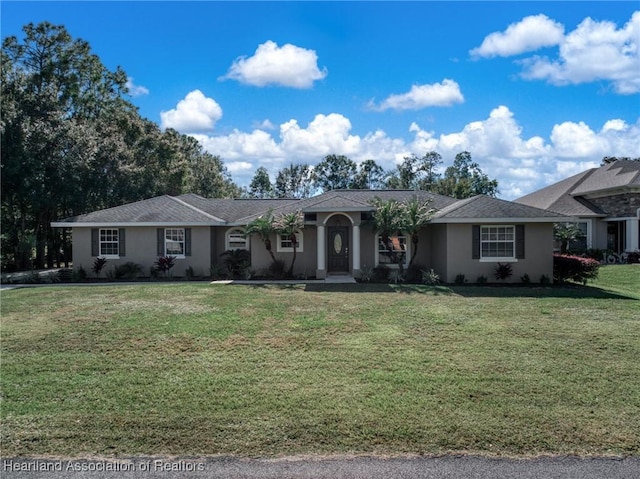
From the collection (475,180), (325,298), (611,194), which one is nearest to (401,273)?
(325,298)

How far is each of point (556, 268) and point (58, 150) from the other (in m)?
24.1

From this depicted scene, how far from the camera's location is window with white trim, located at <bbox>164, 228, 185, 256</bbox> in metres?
19.5

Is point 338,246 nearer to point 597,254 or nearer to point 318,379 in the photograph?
point 318,379

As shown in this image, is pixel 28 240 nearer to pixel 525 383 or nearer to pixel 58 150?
pixel 58 150

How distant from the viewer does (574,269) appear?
17016mm

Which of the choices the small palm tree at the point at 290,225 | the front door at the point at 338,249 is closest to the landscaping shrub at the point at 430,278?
the front door at the point at 338,249

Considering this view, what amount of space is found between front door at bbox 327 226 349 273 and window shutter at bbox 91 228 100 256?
9907 mm

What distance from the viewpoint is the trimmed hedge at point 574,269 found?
16.7 m

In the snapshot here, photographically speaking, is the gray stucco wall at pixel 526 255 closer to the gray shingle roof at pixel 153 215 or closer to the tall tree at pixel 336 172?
the gray shingle roof at pixel 153 215

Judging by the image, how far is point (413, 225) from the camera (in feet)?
55.9

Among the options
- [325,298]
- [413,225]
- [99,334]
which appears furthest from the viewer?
[413,225]

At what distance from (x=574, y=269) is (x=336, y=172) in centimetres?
4652

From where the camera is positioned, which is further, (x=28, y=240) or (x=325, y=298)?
(x=28, y=240)

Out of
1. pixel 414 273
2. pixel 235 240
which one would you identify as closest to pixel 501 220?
pixel 414 273
